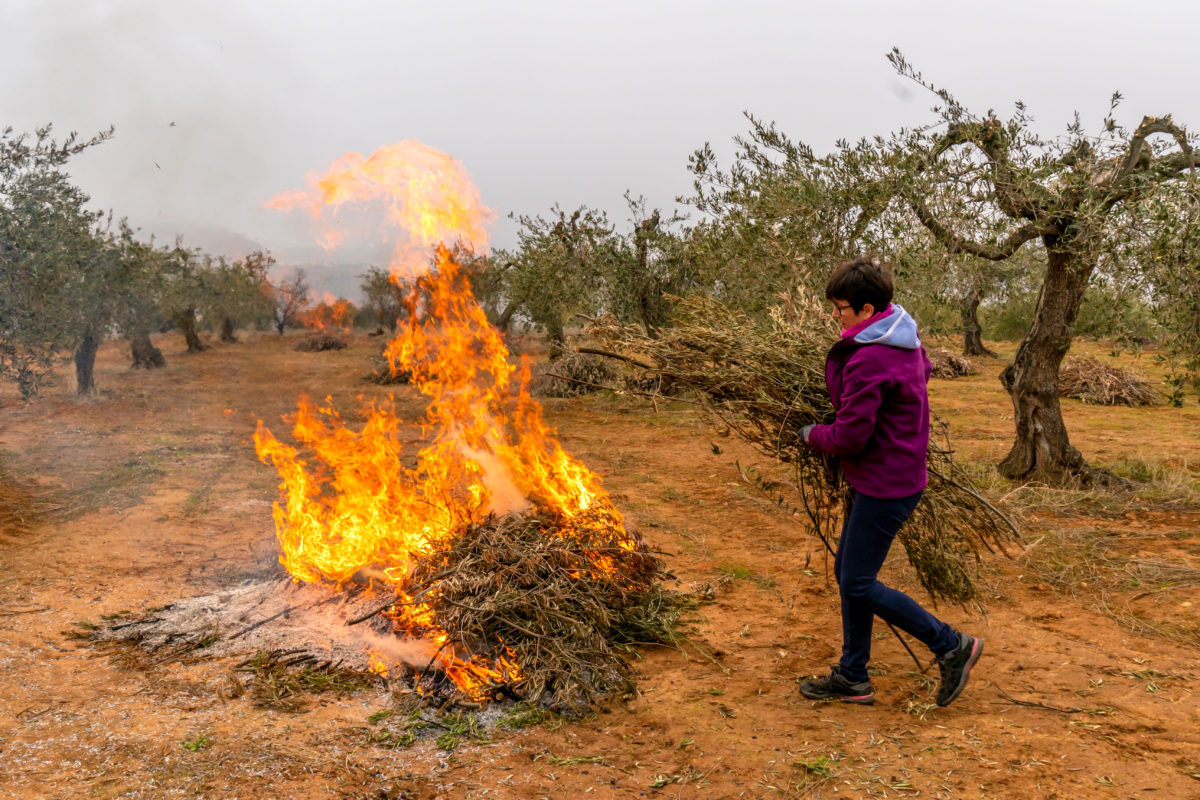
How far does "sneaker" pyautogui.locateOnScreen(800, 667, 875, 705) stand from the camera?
3998 millimetres

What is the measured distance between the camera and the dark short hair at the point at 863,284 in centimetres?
364

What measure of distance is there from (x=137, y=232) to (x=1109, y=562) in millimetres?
21344

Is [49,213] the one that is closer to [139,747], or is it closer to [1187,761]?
[139,747]

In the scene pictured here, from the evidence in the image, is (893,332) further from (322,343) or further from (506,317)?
(322,343)

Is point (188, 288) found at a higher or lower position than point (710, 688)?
higher

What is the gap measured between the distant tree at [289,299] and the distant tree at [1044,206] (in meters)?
36.9

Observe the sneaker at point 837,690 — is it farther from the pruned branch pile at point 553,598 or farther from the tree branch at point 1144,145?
the tree branch at point 1144,145

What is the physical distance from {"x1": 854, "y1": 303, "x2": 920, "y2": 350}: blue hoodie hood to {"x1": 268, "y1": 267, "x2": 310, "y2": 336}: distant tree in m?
39.5

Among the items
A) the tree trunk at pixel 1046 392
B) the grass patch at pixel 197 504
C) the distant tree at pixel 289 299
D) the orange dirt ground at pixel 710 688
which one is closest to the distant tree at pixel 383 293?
the distant tree at pixel 289 299

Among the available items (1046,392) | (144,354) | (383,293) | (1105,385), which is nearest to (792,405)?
(1046,392)

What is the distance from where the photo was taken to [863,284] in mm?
3646

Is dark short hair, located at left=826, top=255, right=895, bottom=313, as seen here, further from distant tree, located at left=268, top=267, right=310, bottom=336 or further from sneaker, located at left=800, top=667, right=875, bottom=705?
distant tree, located at left=268, top=267, right=310, bottom=336

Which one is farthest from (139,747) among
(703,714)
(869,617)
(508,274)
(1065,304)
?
(508,274)

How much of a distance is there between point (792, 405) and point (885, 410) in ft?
2.73
